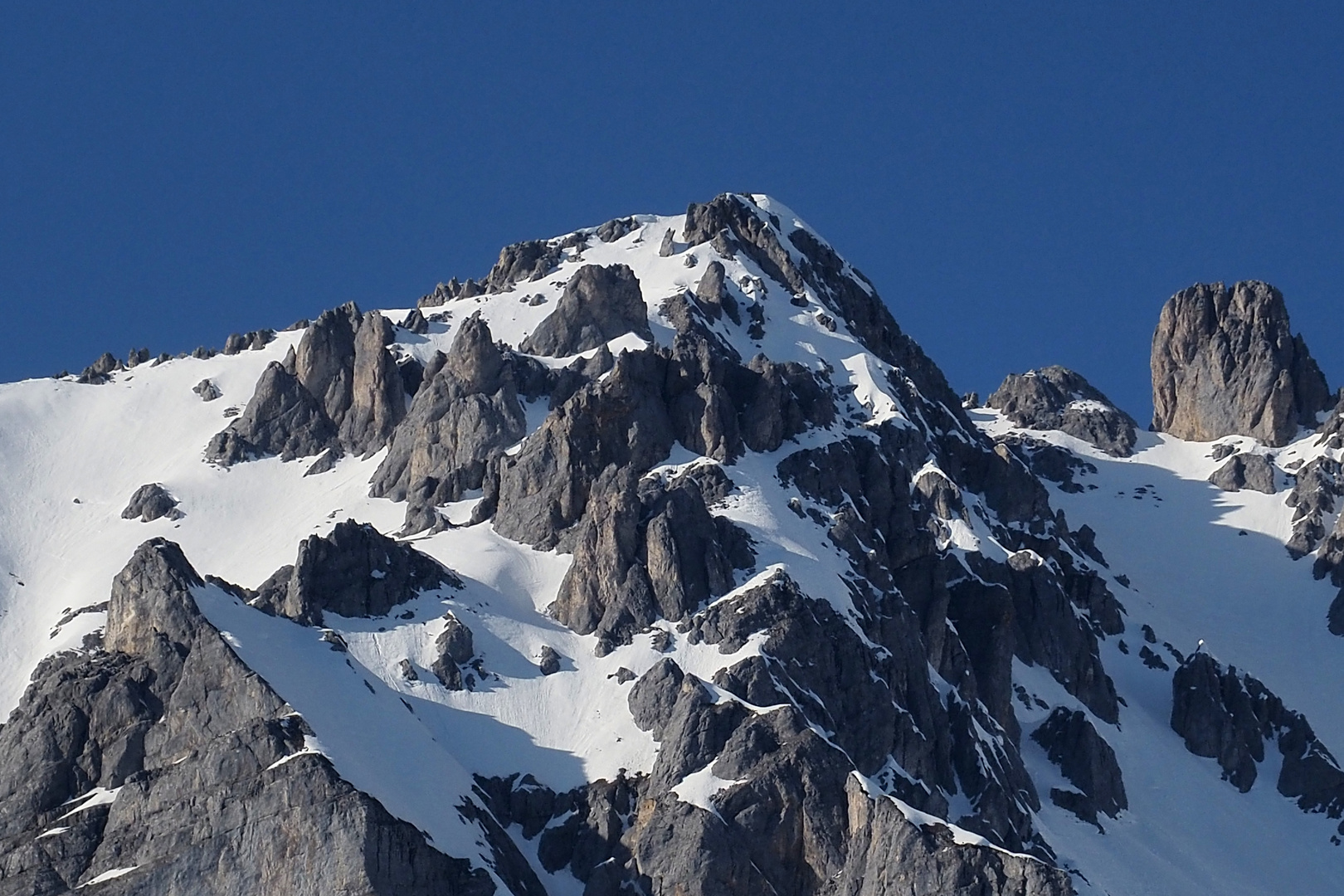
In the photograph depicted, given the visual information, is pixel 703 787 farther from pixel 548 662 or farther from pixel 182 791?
pixel 182 791

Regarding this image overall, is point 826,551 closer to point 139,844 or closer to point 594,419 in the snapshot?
point 594,419

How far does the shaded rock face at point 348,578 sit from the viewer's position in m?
177

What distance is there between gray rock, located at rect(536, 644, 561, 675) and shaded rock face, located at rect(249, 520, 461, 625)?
454 inches

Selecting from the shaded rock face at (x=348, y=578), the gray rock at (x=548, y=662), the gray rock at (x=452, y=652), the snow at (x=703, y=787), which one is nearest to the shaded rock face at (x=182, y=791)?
the snow at (x=703, y=787)

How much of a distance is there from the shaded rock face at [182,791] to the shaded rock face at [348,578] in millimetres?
22505

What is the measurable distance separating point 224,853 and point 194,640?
1992 cm

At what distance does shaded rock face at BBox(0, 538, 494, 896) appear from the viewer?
135 m

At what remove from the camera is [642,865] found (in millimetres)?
150000

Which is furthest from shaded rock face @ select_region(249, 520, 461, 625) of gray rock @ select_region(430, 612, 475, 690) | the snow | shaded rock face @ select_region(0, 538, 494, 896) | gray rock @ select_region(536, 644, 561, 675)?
the snow

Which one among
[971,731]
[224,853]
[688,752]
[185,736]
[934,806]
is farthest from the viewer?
[971,731]

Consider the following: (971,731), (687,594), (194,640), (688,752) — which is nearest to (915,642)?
(971,731)

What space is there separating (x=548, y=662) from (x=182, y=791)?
128ft

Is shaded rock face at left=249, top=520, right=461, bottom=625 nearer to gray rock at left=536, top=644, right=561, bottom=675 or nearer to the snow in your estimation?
gray rock at left=536, top=644, right=561, bottom=675

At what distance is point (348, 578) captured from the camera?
588ft
